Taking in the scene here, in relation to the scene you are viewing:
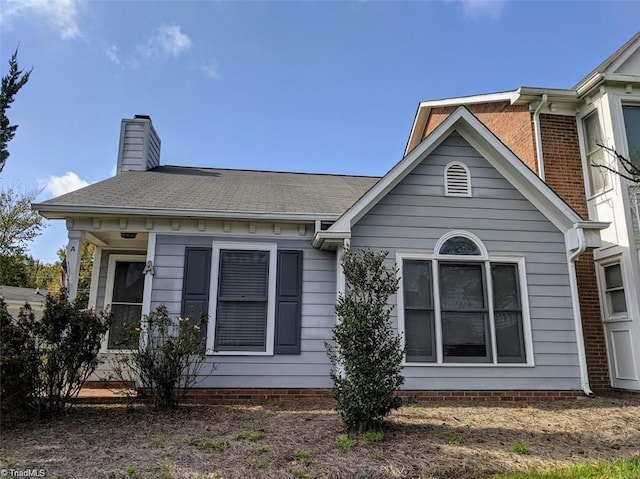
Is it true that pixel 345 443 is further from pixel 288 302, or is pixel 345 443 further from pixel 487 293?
pixel 487 293

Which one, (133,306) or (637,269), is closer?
(637,269)

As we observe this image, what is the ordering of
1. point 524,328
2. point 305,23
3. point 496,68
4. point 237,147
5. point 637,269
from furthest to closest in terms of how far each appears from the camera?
point 237,147, point 496,68, point 305,23, point 637,269, point 524,328

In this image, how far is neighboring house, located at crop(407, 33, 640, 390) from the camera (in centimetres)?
792

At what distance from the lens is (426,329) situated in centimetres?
714

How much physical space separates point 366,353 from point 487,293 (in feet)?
11.2

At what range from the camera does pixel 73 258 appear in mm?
7371

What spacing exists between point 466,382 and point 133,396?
5164 mm

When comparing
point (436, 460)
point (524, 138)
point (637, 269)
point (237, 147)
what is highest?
point (237, 147)

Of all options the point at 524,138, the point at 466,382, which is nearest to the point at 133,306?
the point at 466,382

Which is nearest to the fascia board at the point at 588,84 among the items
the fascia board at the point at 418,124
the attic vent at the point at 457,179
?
the attic vent at the point at 457,179

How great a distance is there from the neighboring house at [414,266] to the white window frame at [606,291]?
0.18 m

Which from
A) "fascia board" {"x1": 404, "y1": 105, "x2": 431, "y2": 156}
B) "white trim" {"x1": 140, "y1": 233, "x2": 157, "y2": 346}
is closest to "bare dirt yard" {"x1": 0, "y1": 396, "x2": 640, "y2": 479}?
"white trim" {"x1": 140, "y1": 233, "x2": 157, "y2": 346}

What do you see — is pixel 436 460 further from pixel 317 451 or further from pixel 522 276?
pixel 522 276

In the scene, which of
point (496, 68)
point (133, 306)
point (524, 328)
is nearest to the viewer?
point (524, 328)
